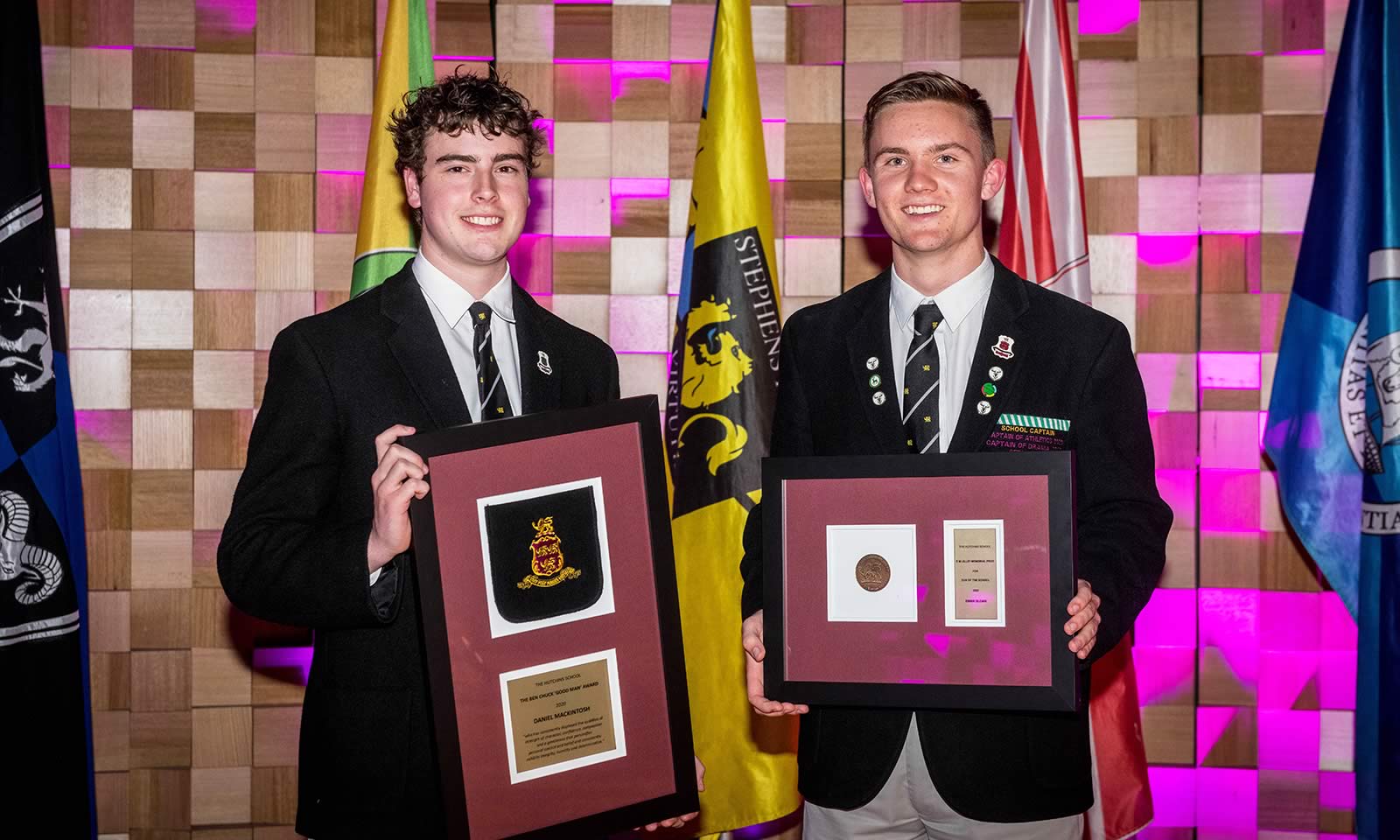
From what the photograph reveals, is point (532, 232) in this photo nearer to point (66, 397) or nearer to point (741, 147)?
point (741, 147)

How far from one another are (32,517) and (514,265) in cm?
163

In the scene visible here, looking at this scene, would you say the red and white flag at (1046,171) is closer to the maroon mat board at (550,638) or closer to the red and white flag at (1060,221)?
the red and white flag at (1060,221)

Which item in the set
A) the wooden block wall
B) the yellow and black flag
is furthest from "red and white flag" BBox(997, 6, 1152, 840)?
the yellow and black flag

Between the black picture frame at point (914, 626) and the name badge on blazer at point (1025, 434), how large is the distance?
218 millimetres

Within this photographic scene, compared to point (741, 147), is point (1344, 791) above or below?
below

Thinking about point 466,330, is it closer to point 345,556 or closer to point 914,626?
point 345,556

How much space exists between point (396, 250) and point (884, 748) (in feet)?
6.82

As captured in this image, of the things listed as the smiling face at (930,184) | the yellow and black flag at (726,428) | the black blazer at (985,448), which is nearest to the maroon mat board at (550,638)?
the black blazer at (985,448)

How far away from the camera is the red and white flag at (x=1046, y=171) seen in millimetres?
3256

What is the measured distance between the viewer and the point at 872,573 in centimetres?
187

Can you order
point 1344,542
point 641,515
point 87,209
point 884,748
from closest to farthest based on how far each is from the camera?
point 641,515 → point 884,748 → point 1344,542 → point 87,209

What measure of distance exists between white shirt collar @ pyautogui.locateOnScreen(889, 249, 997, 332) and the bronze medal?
0.56m

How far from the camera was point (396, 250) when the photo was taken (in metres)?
3.20

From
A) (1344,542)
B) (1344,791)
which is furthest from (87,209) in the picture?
(1344,791)
